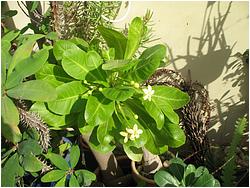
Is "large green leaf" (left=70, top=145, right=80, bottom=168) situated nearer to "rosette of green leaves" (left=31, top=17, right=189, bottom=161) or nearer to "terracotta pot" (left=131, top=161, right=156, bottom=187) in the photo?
"rosette of green leaves" (left=31, top=17, right=189, bottom=161)

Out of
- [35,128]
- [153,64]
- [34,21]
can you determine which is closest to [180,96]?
[153,64]

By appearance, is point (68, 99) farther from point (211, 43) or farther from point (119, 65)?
point (211, 43)

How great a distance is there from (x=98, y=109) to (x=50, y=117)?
15 cm

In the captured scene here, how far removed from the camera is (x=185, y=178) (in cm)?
128

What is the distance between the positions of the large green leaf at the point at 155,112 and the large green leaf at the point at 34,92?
28 cm

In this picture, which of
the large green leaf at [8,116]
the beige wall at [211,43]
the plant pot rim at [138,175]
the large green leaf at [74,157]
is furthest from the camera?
the beige wall at [211,43]

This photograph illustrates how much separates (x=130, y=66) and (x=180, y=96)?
0.19m

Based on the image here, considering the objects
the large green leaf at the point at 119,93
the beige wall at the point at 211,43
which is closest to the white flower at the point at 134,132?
the large green leaf at the point at 119,93

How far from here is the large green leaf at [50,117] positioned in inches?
45.5

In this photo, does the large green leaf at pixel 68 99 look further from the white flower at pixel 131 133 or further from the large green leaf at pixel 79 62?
the white flower at pixel 131 133

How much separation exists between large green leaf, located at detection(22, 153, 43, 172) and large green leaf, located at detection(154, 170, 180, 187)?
37 cm

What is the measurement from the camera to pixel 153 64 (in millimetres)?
1102

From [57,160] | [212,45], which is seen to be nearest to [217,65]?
[212,45]

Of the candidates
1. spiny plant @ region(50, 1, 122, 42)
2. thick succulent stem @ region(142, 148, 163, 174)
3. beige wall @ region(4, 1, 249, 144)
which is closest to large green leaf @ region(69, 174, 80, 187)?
thick succulent stem @ region(142, 148, 163, 174)
